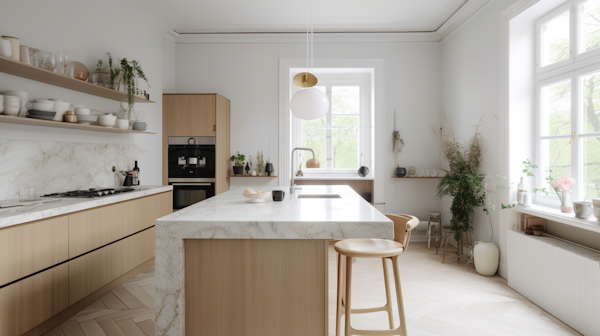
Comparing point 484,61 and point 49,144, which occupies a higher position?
point 484,61

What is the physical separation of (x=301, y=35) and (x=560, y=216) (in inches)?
158

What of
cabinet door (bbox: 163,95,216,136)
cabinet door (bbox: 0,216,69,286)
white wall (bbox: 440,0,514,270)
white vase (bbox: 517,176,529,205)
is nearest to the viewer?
cabinet door (bbox: 0,216,69,286)

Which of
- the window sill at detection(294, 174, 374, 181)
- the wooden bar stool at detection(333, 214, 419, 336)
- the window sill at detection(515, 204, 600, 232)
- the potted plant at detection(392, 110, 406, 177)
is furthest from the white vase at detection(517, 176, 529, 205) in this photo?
the window sill at detection(294, 174, 374, 181)

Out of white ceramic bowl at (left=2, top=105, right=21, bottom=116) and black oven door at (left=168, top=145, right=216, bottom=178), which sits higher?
white ceramic bowl at (left=2, top=105, right=21, bottom=116)

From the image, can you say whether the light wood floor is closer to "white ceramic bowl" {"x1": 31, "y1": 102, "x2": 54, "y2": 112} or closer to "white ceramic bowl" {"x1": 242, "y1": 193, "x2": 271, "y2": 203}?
"white ceramic bowl" {"x1": 242, "y1": 193, "x2": 271, "y2": 203}

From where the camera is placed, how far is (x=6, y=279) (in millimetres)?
1976

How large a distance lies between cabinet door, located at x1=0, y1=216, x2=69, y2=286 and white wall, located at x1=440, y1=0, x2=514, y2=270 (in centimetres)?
395

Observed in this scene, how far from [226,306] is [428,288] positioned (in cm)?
221

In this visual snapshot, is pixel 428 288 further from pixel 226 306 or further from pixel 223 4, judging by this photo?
pixel 223 4

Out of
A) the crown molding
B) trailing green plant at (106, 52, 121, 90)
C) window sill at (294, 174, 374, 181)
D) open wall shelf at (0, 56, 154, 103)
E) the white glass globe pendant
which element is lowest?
window sill at (294, 174, 374, 181)

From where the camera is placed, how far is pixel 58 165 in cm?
304

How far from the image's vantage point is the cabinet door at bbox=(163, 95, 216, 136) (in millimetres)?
4766

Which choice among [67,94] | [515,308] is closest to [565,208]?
[515,308]

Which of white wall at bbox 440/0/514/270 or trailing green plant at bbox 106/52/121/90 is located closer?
trailing green plant at bbox 106/52/121/90
